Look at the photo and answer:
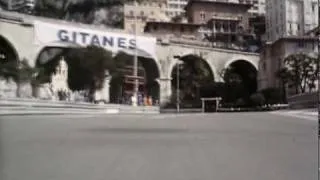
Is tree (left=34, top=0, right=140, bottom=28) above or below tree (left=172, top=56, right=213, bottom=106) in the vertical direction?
above

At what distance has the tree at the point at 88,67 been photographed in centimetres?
520

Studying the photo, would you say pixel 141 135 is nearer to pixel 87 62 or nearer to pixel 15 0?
pixel 15 0

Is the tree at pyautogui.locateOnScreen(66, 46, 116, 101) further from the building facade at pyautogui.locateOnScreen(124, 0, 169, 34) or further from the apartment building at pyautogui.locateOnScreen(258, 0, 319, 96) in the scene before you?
the building facade at pyautogui.locateOnScreen(124, 0, 169, 34)

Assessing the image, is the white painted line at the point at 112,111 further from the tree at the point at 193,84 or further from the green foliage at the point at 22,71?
the tree at the point at 193,84

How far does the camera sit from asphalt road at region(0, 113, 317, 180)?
236 centimetres

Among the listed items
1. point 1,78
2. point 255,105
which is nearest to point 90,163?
point 1,78

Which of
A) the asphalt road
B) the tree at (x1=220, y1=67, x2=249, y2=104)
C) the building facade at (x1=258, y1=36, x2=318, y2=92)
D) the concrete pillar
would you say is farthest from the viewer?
the concrete pillar

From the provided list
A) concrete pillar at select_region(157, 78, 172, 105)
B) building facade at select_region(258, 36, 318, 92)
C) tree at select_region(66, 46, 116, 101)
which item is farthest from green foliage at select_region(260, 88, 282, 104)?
tree at select_region(66, 46, 116, 101)

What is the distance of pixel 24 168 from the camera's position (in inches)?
93.9

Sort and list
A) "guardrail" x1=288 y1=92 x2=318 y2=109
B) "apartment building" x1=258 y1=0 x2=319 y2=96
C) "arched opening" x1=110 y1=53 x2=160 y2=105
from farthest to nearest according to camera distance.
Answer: "arched opening" x1=110 y1=53 x2=160 y2=105 < "apartment building" x1=258 y1=0 x2=319 y2=96 < "guardrail" x1=288 y1=92 x2=318 y2=109

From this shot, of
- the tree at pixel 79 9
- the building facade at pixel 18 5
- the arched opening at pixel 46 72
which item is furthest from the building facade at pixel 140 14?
the building facade at pixel 18 5

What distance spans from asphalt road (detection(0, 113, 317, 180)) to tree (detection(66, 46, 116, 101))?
6.50 feet

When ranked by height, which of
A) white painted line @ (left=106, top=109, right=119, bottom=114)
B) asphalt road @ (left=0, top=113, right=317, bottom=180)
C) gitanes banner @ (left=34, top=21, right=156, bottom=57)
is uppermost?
gitanes banner @ (left=34, top=21, right=156, bottom=57)

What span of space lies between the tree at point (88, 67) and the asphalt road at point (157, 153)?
1.98 metres
